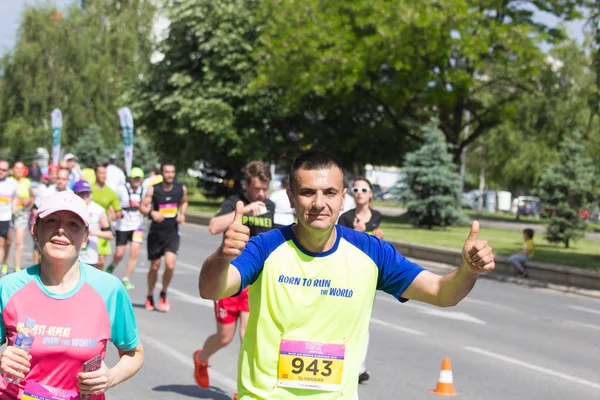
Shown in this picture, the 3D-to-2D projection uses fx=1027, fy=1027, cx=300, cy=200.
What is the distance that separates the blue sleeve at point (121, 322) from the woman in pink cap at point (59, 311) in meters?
0.02

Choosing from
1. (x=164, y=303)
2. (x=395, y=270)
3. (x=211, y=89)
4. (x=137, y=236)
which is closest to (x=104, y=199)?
(x=137, y=236)

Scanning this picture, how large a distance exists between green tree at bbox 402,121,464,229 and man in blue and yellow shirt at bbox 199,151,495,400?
103 feet

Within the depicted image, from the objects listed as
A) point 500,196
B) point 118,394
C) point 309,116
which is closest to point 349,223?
point 118,394

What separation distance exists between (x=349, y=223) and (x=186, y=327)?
3.46 meters

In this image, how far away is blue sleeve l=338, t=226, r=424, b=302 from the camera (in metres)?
4.19

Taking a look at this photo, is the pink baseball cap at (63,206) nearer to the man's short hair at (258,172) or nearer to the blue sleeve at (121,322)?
the blue sleeve at (121,322)

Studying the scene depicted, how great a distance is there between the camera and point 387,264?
4.21 metres

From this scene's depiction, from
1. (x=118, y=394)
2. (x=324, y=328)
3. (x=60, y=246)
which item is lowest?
(x=118, y=394)

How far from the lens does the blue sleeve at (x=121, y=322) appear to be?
4.03m

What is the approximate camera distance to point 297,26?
40.1 m

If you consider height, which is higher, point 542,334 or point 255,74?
point 255,74

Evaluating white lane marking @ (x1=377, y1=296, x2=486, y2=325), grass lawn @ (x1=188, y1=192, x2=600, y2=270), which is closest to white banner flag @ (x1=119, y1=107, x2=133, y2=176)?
grass lawn @ (x1=188, y1=192, x2=600, y2=270)

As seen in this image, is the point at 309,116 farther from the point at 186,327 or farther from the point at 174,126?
the point at 186,327

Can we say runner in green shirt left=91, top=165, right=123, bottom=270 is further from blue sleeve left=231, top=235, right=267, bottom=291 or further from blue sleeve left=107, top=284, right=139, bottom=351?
blue sleeve left=231, top=235, right=267, bottom=291
